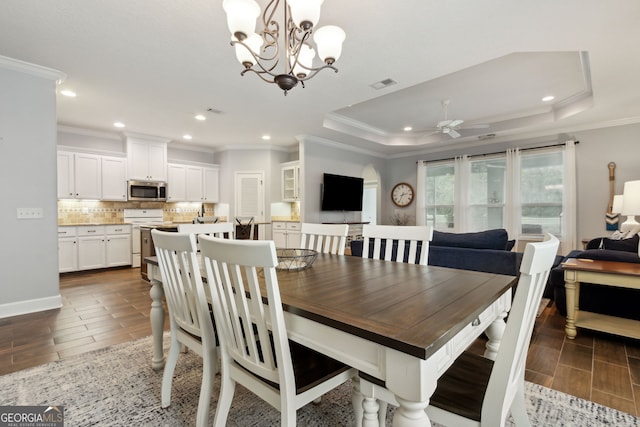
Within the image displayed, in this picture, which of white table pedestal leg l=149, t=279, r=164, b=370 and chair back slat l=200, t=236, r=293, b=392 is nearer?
chair back slat l=200, t=236, r=293, b=392

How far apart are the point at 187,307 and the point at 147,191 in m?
5.22

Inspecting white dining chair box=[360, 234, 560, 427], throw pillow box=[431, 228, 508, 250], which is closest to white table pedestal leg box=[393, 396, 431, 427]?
white dining chair box=[360, 234, 560, 427]

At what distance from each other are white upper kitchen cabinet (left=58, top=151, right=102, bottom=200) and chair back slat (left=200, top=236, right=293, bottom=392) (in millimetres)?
5470

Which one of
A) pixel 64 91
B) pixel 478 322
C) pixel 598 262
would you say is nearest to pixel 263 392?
pixel 478 322

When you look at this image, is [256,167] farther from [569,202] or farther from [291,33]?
[569,202]

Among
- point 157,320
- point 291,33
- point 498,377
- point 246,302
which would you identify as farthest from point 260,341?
point 291,33

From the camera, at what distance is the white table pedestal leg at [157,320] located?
193 cm

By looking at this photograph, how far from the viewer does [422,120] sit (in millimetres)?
5504

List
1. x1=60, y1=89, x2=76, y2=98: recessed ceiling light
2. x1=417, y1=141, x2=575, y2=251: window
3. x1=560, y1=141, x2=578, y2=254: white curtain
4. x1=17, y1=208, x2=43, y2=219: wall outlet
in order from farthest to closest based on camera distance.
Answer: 1. x1=417, y1=141, x2=575, y2=251: window
2. x1=560, y1=141, x2=578, y2=254: white curtain
3. x1=60, y1=89, x2=76, y2=98: recessed ceiling light
4. x1=17, y1=208, x2=43, y2=219: wall outlet

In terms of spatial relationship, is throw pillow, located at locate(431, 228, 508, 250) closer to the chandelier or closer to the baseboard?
the chandelier

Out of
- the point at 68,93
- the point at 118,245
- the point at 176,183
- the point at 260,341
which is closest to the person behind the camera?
the point at 260,341

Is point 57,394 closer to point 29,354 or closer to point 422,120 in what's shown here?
point 29,354

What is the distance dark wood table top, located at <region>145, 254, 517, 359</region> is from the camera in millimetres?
835

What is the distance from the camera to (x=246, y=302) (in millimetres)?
1065
